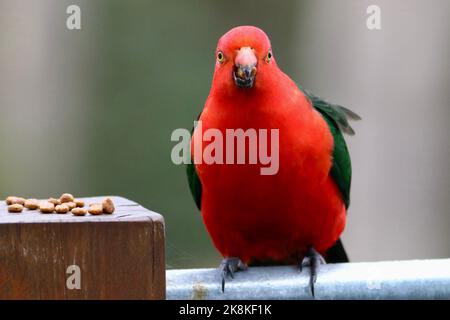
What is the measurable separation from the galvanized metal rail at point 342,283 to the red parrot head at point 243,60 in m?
0.87

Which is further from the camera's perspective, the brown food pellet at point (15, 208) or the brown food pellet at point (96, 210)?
the brown food pellet at point (15, 208)

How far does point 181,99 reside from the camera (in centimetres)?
760

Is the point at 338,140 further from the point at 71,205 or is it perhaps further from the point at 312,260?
the point at 71,205

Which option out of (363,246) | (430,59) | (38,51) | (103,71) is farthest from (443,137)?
A: (38,51)

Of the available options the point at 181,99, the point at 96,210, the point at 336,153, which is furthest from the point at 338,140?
the point at 181,99

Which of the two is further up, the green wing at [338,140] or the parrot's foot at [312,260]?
the green wing at [338,140]

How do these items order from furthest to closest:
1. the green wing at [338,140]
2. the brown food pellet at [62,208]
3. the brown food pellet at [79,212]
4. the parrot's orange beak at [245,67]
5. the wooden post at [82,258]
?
the green wing at [338,140] → the parrot's orange beak at [245,67] → the brown food pellet at [62,208] → the brown food pellet at [79,212] → the wooden post at [82,258]

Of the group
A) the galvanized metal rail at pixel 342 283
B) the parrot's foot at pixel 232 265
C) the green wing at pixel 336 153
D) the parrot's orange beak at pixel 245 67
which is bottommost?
the parrot's foot at pixel 232 265

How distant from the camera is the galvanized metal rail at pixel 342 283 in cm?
229

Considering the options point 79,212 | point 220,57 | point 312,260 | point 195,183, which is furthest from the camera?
point 195,183

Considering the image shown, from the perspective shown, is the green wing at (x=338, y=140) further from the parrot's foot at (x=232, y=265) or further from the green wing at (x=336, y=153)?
the parrot's foot at (x=232, y=265)

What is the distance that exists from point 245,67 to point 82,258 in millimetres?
1561

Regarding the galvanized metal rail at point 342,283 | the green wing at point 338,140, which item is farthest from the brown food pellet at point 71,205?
the green wing at point 338,140
